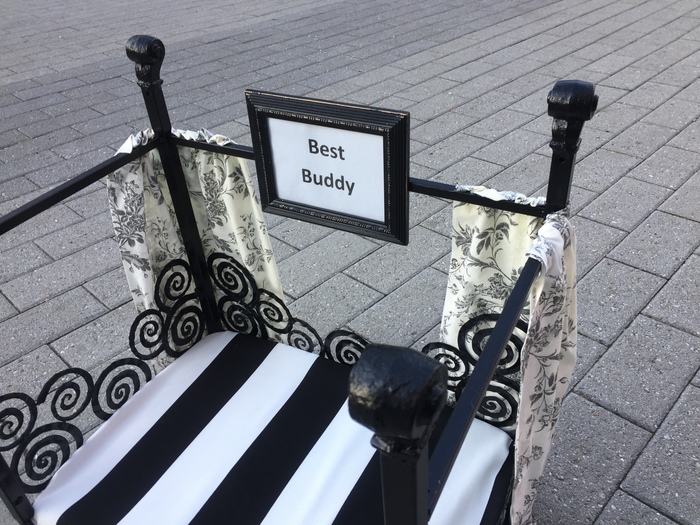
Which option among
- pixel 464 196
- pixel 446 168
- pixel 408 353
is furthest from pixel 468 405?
pixel 446 168

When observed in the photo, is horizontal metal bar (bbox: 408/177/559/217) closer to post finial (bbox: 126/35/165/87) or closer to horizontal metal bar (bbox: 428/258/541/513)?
horizontal metal bar (bbox: 428/258/541/513)

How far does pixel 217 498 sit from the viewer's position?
4.58 feet

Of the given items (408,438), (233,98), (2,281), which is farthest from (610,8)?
(408,438)

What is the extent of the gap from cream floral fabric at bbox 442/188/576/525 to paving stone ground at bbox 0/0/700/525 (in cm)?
54

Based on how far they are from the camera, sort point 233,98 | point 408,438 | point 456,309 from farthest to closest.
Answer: point 233,98 < point 456,309 < point 408,438

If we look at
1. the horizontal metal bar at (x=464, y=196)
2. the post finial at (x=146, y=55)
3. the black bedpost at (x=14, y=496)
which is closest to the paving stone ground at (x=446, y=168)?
the black bedpost at (x=14, y=496)

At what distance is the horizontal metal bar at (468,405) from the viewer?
83 centimetres

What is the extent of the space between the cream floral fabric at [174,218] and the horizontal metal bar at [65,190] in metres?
0.03

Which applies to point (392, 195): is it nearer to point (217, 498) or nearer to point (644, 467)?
point (217, 498)

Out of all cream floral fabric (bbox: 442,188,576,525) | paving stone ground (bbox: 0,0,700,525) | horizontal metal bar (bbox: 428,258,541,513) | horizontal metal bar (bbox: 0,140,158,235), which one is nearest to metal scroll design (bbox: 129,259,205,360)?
horizontal metal bar (bbox: 0,140,158,235)

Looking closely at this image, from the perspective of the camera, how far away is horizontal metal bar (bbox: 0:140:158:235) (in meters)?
1.37

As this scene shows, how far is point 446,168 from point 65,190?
2546 mm

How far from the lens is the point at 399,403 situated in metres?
0.64

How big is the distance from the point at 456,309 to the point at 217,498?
780mm
